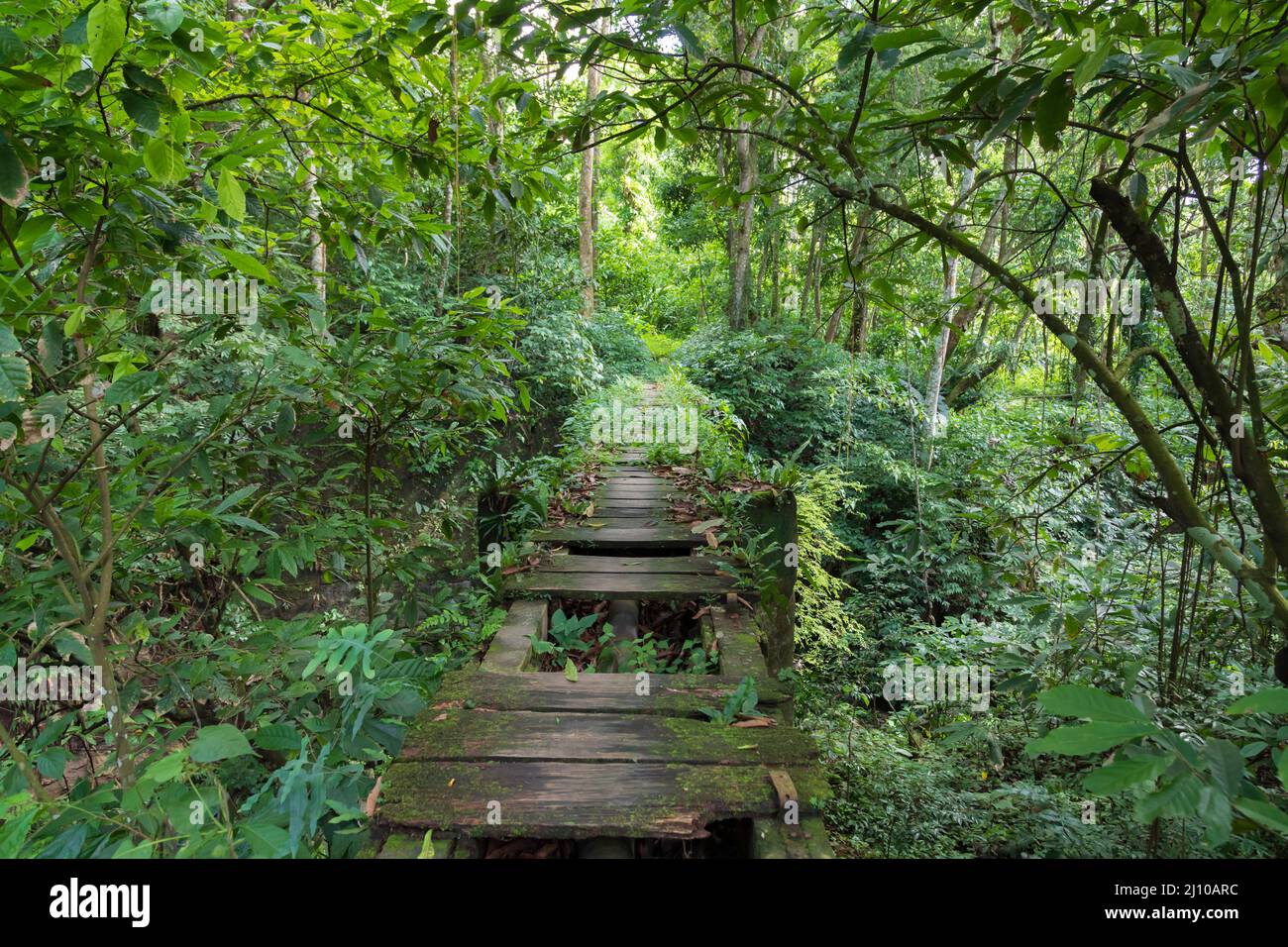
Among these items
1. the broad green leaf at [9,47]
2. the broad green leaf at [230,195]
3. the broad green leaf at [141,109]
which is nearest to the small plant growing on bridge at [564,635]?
the broad green leaf at [230,195]

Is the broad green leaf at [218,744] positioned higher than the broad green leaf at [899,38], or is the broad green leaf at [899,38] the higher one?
the broad green leaf at [899,38]

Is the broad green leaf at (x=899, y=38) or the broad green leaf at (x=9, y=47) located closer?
the broad green leaf at (x=9, y=47)

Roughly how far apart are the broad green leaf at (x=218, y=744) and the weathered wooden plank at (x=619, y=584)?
227 centimetres

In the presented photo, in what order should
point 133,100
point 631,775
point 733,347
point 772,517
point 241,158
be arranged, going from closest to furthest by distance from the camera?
point 133,100, point 241,158, point 631,775, point 772,517, point 733,347

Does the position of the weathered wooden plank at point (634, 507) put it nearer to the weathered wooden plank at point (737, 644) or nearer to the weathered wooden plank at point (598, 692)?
the weathered wooden plank at point (737, 644)

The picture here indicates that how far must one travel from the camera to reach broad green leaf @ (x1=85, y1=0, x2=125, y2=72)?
1.33 metres

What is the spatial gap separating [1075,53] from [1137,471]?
83.2 inches

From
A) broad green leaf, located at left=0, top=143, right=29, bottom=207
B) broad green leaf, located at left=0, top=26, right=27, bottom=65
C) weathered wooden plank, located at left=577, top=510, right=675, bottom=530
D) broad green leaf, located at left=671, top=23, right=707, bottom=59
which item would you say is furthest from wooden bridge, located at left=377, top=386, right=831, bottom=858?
broad green leaf, located at left=671, top=23, right=707, bottom=59

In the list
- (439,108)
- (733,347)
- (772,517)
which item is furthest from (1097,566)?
(733,347)

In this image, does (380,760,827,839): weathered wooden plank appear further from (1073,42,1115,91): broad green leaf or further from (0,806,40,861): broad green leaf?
(1073,42,1115,91): broad green leaf

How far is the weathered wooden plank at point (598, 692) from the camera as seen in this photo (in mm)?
2486

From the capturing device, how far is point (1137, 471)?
274cm

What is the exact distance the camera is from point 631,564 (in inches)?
164
